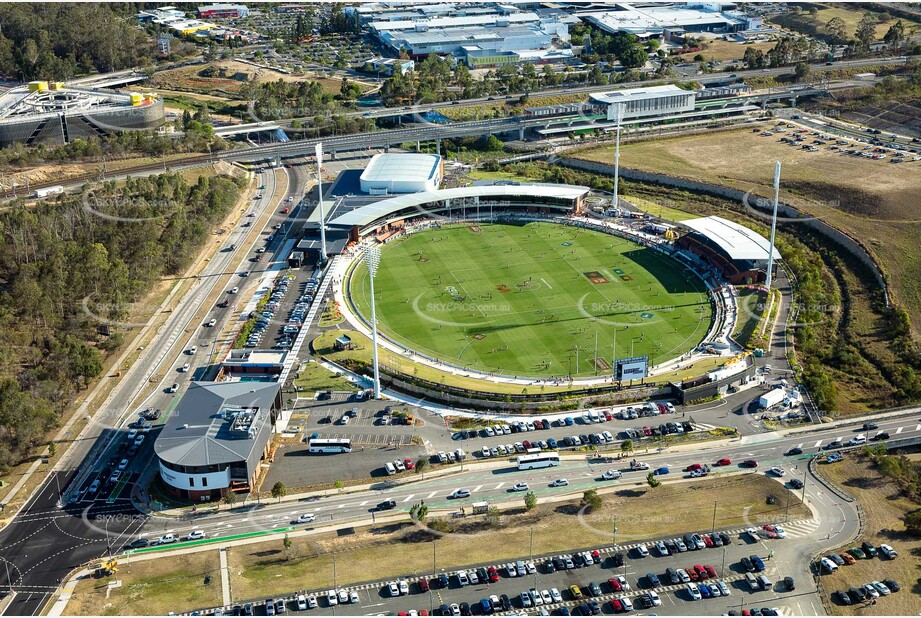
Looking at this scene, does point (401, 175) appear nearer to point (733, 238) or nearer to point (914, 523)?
point (733, 238)

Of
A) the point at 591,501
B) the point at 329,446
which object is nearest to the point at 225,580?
the point at 329,446

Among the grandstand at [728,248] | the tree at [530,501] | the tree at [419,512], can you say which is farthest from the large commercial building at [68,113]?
the tree at [530,501]

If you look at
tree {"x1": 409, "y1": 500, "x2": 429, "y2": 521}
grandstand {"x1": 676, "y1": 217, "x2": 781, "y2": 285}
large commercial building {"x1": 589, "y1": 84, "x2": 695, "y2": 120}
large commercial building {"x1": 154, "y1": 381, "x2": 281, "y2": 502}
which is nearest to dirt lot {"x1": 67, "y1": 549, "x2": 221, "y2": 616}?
large commercial building {"x1": 154, "y1": 381, "x2": 281, "y2": 502}

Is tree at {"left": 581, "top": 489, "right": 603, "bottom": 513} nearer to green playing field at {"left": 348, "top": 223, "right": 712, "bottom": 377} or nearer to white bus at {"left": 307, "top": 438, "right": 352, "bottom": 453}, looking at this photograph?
white bus at {"left": 307, "top": 438, "right": 352, "bottom": 453}

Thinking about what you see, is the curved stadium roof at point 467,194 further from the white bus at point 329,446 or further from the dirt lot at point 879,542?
the dirt lot at point 879,542

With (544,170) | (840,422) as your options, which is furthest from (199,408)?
(544,170)
